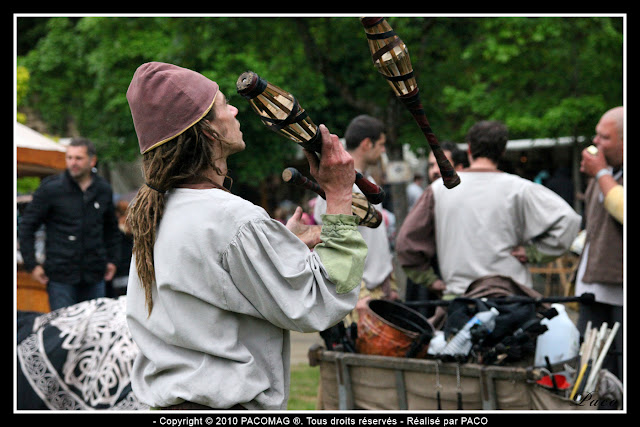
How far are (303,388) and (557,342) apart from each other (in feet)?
9.52

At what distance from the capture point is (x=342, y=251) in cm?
227

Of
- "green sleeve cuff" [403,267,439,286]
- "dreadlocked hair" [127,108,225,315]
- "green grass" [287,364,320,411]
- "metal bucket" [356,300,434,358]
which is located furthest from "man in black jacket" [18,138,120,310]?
"dreadlocked hair" [127,108,225,315]

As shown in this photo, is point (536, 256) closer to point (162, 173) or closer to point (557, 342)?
point (557, 342)

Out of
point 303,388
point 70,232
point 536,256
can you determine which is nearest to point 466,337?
point 536,256

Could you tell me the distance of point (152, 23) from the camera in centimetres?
1245

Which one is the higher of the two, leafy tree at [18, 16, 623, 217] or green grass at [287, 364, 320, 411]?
leafy tree at [18, 16, 623, 217]

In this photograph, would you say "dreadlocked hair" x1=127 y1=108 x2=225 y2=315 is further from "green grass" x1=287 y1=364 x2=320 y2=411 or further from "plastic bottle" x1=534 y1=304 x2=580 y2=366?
"green grass" x1=287 y1=364 x2=320 y2=411

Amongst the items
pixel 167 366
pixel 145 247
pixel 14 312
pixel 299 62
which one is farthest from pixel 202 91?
pixel 299 62

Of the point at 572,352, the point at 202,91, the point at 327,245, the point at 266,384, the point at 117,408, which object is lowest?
the point at 117,408

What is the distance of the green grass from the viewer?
585 centimetres

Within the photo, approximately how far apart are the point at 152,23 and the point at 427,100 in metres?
4.85

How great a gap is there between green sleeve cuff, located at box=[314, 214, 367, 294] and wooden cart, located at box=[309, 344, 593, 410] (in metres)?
1.79

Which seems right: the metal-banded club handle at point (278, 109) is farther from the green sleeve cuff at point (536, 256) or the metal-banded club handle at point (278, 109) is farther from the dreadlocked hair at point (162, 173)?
the green sleeve cuff at point (536, 256)

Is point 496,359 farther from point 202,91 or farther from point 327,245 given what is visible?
point 202,91
